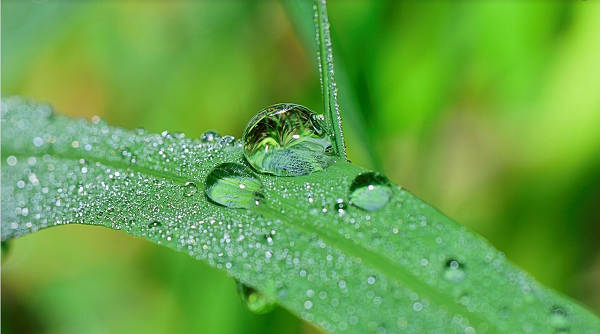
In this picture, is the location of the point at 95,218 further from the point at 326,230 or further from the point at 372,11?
the point at 372,11

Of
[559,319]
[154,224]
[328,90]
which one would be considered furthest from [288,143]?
[559,319]

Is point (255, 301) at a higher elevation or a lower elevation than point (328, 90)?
lower

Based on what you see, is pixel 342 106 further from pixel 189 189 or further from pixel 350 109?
pixel 189 189

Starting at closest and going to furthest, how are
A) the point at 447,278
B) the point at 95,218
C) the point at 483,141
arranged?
the point at 447,278, the point at 95,218, the point at 483,141

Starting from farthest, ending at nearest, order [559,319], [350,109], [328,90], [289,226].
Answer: [350,109] < [328,90] < [289,226] < [559,319]

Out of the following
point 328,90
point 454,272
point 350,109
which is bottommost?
point 350,109

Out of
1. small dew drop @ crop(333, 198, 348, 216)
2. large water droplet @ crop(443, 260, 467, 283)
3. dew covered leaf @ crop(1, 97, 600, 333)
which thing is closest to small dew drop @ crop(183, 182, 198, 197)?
dew covered leaf @ crop(1, 97, 600, 333)

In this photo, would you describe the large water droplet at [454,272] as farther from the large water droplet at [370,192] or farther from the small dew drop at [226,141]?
the small dew drop at [226,141]

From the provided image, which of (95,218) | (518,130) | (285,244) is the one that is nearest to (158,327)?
(95,218)
